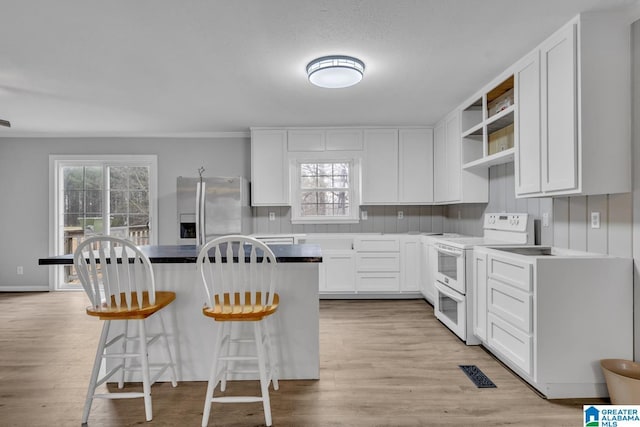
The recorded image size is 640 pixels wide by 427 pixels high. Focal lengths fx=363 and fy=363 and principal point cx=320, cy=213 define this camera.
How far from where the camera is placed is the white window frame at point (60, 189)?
17.3 feet

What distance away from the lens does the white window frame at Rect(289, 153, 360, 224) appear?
4941mm

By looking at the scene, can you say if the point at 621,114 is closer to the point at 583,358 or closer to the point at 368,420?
the point at 583,358

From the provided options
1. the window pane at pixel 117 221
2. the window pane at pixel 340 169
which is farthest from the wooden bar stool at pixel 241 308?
the window pane at pixel 117 221

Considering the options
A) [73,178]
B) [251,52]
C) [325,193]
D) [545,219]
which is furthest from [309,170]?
[73,178]

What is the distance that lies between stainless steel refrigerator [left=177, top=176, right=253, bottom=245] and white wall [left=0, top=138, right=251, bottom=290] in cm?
80

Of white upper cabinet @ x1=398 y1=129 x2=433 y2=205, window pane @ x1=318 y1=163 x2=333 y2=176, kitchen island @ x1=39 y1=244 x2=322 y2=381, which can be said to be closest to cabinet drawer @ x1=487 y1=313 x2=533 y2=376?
kitchen island @ x1=39 y1=244 x2=322 y2=381

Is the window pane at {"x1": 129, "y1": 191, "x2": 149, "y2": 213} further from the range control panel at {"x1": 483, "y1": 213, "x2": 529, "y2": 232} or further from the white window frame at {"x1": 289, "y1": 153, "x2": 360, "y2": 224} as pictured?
the range control panel at {"x1": 483, "y1": 213, "x2": 529, "y2": 232}

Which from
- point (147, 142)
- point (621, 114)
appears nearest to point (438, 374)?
point (621, 114)

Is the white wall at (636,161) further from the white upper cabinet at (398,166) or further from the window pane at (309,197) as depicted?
the window pane at (309,197)

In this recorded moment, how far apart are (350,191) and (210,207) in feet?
6.15

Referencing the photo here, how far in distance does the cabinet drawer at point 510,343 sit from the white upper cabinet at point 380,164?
244cm

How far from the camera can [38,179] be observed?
5336 mm

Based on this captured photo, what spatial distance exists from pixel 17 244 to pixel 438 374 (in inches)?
234

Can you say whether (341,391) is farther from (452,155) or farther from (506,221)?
(452,155)
